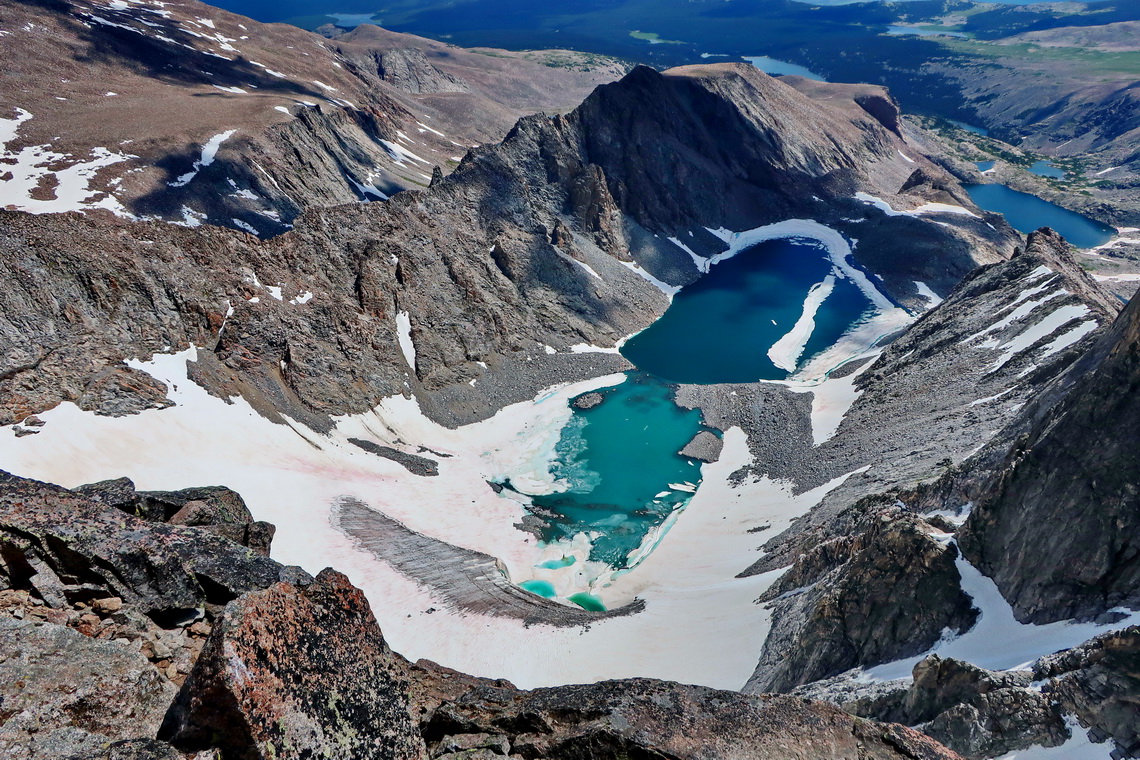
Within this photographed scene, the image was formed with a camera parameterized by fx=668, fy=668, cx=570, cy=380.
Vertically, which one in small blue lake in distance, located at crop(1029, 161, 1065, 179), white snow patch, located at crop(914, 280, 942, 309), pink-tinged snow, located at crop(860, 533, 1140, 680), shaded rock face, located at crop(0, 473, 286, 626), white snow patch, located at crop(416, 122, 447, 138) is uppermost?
small blue lake in distance, located at crop(1029, 161, 1065, 179)

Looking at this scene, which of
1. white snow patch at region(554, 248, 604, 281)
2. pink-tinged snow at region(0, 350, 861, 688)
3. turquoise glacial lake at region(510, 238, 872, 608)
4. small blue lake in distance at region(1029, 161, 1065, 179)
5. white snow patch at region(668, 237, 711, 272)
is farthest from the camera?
small blue lake in distance at region(1029, 161, 1065, 179)

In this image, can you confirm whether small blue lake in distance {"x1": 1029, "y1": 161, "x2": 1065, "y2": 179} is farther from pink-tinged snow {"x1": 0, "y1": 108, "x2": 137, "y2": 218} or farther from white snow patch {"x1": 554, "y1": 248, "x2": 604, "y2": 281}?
pink-tinged snow {"x1": 0, "y1": 108, "x2": 137, "y2": 218}

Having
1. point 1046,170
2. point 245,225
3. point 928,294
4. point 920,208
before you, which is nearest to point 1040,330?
point 928,294

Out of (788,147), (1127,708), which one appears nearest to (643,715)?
(1127,708)

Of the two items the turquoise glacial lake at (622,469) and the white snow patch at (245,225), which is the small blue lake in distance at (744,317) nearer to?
the turquoise glacial lake at (622,469)

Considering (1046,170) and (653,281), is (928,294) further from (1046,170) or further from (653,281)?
(1046,170)

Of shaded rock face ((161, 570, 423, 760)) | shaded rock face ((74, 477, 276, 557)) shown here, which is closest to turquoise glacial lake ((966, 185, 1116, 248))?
shaded rock face ((74, 477, 276, 557))

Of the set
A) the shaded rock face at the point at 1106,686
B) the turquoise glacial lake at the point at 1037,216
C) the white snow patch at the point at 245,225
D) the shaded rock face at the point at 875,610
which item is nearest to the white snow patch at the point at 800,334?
the shaded rock face at the point at 875,610
